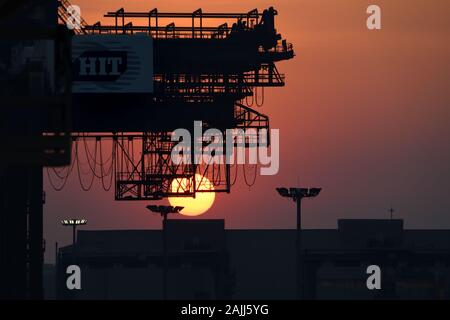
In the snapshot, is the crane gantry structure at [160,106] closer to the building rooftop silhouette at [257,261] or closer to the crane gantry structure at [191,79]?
the crane gantry structure at [191,79]

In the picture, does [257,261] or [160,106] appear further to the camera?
[257,261]

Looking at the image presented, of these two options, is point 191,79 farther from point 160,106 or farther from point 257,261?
point 257,261

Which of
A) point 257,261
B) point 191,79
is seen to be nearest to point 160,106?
point 191,79

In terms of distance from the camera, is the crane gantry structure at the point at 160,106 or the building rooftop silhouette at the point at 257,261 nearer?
the crane gantry structure at the point at 160,106

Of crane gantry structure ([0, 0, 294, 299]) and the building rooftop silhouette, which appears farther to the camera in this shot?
the building rooftop silhouette

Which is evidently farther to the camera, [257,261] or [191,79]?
[257,261]

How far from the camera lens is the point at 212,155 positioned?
9612 centimetres

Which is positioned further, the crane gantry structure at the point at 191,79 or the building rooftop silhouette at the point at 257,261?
the building rooftop silhouette at the point at 257,261

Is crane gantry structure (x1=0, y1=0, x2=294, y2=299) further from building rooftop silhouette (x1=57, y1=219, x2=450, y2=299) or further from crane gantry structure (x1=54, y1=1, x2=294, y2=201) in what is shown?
building rooftop silhouette (x1=57, y1=219, x2=450, y2=299)

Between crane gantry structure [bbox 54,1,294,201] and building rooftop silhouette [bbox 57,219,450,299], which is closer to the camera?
crane gantry structure [bbox 54,1,294,201]

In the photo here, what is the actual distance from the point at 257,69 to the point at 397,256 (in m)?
59.4

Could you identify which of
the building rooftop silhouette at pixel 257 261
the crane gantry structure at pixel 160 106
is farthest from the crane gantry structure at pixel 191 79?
the building rooftop silhouette at pixel 257 261

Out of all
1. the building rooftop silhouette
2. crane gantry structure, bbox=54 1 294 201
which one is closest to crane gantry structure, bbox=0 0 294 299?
crane gantry structure, bbox=54 1 294 201
